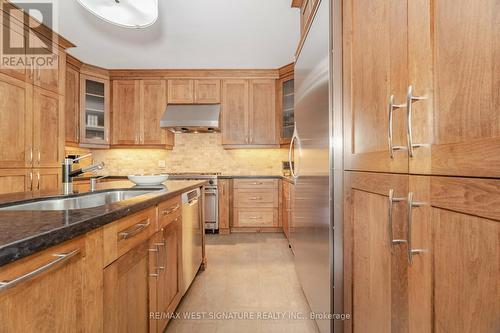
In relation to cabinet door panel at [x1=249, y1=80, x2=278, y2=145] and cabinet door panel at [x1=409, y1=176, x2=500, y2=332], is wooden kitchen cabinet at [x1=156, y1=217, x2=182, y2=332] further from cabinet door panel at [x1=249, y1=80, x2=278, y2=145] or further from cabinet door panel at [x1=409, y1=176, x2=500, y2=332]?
cabinet door panel at [x1=249, y1=80, x2=278, y2=145]

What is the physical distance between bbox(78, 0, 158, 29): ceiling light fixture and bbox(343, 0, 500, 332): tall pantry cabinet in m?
1.18

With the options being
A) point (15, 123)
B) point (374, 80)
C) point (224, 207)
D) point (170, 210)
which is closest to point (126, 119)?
point (15, 123)

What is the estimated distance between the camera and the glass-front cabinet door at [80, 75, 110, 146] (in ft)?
13.1

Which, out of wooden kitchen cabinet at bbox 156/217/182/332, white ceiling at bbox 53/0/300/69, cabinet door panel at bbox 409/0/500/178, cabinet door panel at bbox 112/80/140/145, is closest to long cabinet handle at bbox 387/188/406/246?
cabinet door panel at bbox 409/0/500/178

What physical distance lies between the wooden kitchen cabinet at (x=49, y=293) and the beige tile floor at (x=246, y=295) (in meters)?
1.12

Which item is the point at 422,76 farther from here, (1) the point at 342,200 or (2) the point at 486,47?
(1) the point at 342,200

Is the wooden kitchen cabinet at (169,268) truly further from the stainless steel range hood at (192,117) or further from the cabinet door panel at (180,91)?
the cabinet door panel at (180,91)

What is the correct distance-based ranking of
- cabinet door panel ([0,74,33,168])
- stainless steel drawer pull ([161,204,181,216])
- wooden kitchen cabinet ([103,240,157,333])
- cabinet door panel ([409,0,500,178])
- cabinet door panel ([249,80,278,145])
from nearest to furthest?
cabinet door panel ([409,0,500,178])
wooden kitchen cabinet ([103,240,157,333])
stainless steel drawer pull ([161,204,181,216])
cabinet door panel ([0,74,33,168])
cabinet door panel ([249,80,278,145])

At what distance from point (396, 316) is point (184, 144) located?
416 cm

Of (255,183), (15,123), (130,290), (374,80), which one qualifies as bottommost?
(130,290)

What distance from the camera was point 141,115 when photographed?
422cm

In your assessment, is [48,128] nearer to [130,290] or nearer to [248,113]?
[248,113]

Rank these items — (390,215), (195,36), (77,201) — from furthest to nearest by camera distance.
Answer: (195,36) < (77,201) < (390,215)

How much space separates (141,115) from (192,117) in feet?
3.17
